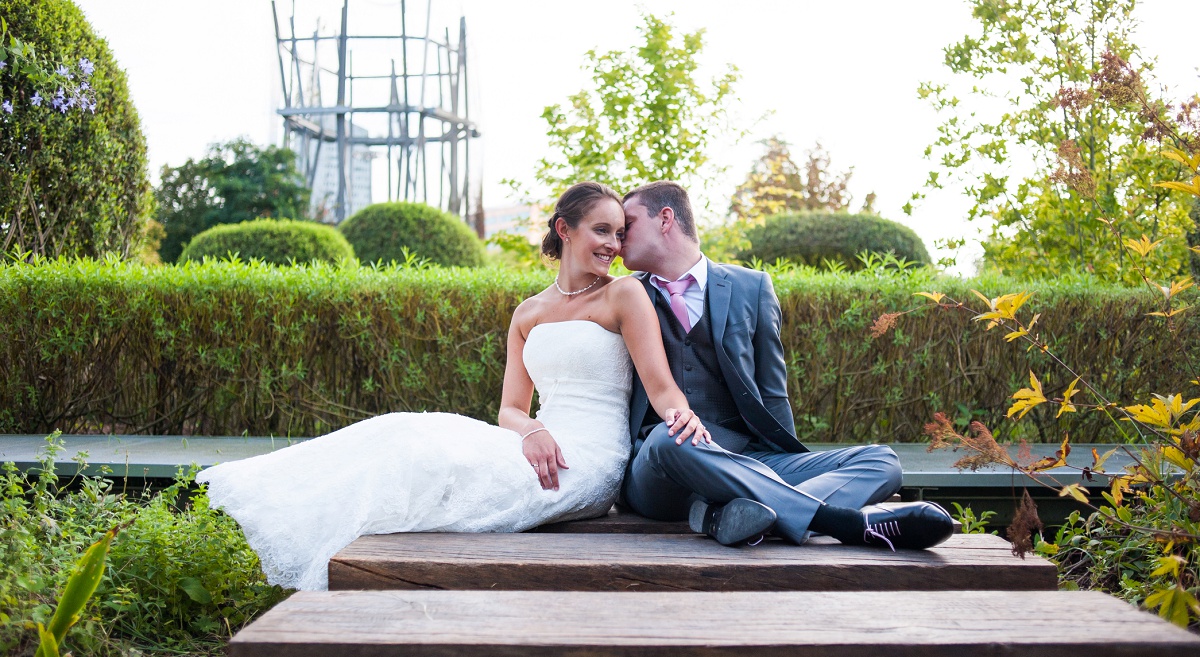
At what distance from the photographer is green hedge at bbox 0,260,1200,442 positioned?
5.12 metres

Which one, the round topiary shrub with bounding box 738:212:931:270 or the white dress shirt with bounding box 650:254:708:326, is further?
the round topiary shrub with bounding box 738:212:931:270

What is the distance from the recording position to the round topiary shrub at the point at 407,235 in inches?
454

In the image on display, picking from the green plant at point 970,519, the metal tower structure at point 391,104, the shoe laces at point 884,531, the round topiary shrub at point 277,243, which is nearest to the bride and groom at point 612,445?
the shoe laces at point 884,531

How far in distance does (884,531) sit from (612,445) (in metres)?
0.98

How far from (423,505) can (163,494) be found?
3.91 feet

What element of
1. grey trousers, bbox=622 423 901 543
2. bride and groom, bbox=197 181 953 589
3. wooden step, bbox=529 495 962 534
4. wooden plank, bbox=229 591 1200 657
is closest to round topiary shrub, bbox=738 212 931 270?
bride and groom, bbox=197 181 953 589

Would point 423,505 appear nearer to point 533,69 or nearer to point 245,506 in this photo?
point 245,506

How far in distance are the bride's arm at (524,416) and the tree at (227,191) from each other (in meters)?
14.7

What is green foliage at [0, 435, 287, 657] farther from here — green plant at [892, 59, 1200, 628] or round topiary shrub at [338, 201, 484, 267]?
round topiary shrub at [338, 201, 484, 267]

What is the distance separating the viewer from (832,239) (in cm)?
1204

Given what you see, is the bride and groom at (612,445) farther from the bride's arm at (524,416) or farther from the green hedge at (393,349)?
the green hedge at (393,349)

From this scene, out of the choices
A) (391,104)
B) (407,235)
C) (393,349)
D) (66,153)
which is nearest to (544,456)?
(393,349)

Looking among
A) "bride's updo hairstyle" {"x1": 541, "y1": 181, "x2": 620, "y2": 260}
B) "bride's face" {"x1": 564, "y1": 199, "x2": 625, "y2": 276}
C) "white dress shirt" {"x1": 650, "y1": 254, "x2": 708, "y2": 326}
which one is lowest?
"white dress shirt" {"x1": 650, "y1": 254, "x2": 708, "y2": 326}

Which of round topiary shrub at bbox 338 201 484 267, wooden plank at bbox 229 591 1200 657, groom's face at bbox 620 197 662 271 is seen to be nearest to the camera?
wooden plank at bbox 229 591 1200 657
